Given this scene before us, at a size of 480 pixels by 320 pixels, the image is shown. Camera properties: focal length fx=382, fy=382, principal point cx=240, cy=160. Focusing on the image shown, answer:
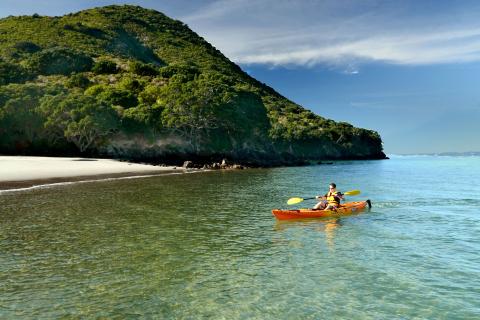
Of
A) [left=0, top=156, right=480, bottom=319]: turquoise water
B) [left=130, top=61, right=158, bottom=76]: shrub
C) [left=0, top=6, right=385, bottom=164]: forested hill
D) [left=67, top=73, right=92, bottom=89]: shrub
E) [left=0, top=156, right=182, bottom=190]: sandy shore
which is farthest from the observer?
[left=130, top=61, right=158, bottom=76]: shrub

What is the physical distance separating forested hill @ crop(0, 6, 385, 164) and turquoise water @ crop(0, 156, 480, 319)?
49567 mm

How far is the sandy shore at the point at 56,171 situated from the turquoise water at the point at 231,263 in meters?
14.1

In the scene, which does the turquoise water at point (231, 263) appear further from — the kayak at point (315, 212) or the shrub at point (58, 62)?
the shrub at point (58, 62)

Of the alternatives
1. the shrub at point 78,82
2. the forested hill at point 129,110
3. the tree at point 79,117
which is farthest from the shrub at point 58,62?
the tree at point 79,117

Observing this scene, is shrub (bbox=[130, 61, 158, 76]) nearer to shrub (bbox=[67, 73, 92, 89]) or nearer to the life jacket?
shrub (bbox=[67, 73, 92, 89])

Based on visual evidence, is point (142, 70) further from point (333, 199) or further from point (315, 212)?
point (315, 212)

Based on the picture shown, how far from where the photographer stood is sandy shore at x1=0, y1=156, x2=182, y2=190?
3897 cm

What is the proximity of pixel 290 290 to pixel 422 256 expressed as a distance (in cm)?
671

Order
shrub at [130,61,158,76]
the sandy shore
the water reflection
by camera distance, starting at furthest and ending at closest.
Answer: shrub at [130,61,158,76] < the sandy shore < the water reflection

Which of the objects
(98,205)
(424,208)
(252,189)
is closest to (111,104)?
(252,189)

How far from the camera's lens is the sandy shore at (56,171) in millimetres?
38969

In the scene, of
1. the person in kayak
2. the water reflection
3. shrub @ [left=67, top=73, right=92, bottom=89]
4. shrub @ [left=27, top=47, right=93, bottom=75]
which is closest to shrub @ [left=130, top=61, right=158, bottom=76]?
shrub @ [left=27, top=47, right=93, bottom=75]

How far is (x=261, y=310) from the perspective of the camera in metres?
9.89

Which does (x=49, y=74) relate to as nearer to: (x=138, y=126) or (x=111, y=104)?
(x=111, y=104)
